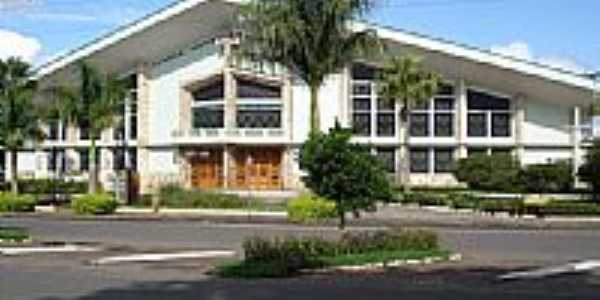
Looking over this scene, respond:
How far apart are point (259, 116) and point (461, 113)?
1073 centimetres

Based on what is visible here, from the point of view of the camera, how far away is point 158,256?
77.0ft

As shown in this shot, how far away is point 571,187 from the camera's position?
5291 cm

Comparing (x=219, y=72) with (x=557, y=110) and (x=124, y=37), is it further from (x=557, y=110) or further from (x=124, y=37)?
(x=557, y=110)

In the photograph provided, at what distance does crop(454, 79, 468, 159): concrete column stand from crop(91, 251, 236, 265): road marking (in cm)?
3694

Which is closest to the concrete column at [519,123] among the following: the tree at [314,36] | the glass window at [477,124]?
the glass window at [477,124]

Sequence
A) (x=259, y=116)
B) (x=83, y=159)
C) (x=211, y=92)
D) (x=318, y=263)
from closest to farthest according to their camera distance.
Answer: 1. (x=318, y=263)
2. (x=259, y=116)
3. (x=211, y=92)
4. (x=83, y=159)

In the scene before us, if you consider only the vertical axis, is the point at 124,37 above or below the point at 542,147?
above

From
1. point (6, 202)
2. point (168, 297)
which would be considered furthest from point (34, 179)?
point (168, 297)

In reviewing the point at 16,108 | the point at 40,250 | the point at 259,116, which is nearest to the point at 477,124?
the point at 259,116

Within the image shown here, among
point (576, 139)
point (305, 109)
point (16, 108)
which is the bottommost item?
point (576, 139)

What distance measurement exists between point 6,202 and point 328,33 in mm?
19315

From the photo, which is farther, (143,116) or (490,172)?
(143,116)

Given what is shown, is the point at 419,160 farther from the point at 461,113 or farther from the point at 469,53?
the point at 469,53

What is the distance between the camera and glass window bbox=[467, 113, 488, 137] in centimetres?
6019
